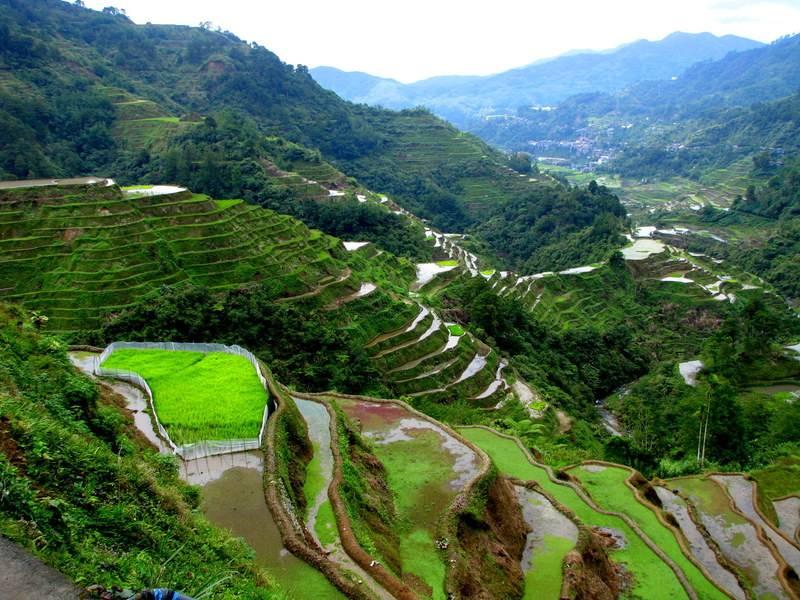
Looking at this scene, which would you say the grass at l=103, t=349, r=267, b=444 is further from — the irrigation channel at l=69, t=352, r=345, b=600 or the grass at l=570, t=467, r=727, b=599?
the grass at l=570, t=467, r=727, b=599

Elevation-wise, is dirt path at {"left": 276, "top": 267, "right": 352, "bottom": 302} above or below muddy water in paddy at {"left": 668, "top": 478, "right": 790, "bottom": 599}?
above

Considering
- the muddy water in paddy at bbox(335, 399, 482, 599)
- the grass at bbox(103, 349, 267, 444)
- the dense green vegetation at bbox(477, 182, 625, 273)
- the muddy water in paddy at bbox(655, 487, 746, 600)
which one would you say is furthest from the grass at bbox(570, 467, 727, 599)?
the dense green vegetation at bbox(477, 182, 625, 273)

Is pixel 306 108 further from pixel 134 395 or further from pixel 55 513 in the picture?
pixel 55 513

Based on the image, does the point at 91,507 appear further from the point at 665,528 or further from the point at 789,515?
the point at 789,515

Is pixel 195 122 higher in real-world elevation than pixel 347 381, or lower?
higher

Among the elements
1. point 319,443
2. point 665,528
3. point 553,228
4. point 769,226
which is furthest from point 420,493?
point 769,226

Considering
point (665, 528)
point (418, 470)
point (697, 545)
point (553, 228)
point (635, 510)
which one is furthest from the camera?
point (553, 228)
